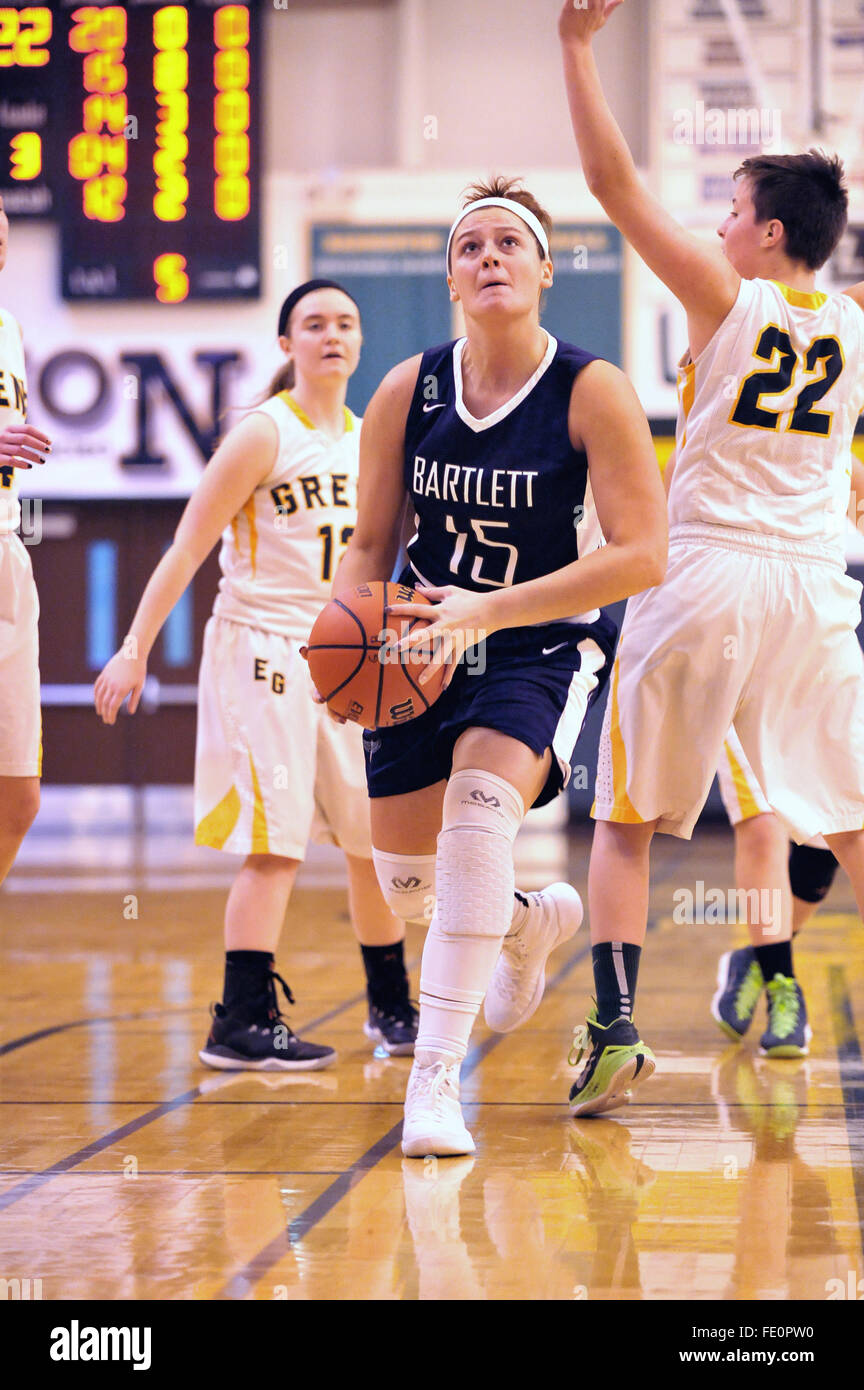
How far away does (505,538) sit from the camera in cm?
287

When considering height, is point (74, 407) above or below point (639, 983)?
above

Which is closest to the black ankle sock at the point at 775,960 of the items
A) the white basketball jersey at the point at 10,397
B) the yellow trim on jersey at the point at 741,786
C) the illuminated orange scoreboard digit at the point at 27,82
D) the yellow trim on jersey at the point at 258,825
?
the yellow trim on jersey at the point at 741,786

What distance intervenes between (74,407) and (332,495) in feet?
27.6

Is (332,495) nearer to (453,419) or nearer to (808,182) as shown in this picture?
(453,419)

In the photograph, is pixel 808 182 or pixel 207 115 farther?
pixel 207 115

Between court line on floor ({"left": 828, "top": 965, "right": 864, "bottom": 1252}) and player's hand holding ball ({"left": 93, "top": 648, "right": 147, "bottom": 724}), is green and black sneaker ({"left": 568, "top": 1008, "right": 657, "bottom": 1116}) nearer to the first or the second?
court line on floor ({"left": 828, "top": 965, "right": 864, "bottom": 1252})

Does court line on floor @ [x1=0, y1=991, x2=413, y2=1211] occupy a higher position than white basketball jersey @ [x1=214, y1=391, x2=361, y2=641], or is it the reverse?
white basketball jersey @ [x1=214, y1=391, x2=361, y2=641]

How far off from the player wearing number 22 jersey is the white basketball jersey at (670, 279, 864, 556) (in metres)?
0.27

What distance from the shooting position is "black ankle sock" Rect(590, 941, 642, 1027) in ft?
9.84

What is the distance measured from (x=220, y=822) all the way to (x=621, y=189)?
1.72m

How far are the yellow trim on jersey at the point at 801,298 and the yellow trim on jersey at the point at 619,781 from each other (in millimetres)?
814

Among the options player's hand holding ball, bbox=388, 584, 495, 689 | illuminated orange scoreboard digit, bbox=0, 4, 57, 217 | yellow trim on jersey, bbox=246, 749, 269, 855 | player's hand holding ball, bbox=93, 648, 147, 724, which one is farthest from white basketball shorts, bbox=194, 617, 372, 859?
illuminated orange scoreboard digit, bbox=0, 4, 57, 217
